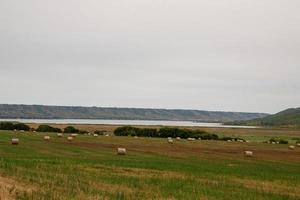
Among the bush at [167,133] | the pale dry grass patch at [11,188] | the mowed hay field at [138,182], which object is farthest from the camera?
the bush at [167,133]

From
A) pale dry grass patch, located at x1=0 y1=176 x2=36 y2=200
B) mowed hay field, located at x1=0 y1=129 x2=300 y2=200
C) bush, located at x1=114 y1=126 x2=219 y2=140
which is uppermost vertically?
bush, located at x1=114 y1=126 x2=219 y2=140

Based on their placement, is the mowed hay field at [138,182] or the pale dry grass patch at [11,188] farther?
the mowed hay field at [138,182]

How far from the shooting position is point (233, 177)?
1230 inches

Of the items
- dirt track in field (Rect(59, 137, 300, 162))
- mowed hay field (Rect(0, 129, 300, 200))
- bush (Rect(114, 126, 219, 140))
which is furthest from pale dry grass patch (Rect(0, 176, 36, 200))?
bush (Rect(114, 126, 219, 140))

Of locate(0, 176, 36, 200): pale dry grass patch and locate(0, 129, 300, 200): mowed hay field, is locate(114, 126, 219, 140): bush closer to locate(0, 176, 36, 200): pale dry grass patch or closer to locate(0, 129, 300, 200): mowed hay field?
locate(0, 129, 300, 200): mowed hay field

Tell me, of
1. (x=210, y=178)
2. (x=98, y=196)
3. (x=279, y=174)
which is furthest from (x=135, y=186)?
(x=279, y=174)

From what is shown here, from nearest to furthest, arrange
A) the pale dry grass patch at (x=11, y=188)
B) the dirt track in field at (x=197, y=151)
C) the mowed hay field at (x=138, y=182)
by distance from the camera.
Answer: the pale dry grass patch at (x=11, y=188), the mowed hay field at (x=138, y=182), the dirt track in field at (x=197, y=151)

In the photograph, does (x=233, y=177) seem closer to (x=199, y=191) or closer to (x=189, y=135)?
(x=199, y=191)

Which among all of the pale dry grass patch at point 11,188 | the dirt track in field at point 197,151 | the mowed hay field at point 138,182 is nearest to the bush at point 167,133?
the dirt track in field at point 197,151

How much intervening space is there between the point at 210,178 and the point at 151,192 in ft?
26.0

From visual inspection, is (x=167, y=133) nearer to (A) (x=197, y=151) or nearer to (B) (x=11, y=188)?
(A) (x=197, y=151)

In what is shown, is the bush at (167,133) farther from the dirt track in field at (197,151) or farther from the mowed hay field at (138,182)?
the mowed hay field at (138,182)

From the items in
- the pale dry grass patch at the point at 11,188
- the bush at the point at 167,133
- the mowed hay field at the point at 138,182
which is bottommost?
the mowed hay field at the point at 138,182

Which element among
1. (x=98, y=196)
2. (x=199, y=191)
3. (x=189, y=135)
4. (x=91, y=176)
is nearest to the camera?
(x=98, y=196)
